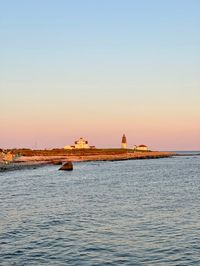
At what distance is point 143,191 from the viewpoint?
46.9m

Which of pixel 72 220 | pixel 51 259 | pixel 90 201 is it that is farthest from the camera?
pixel 90 201

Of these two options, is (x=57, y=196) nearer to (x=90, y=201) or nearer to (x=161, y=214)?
(x=90, y=201)

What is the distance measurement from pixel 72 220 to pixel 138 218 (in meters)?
4.40

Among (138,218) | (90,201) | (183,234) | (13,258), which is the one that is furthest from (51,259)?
(90,201)

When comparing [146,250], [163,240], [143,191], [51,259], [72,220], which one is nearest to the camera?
[51,259]

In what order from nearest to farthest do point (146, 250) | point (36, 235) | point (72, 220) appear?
1. point (146, 250)
2. point (36, 235)
3. point (72, 220)

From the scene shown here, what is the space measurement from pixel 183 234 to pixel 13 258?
953 cm

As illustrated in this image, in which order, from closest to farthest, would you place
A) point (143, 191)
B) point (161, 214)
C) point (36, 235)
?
point (36, 235)
point (161, 214)
point (143, 191)

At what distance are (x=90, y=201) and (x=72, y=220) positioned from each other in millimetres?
10225

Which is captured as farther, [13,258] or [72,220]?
[72,220]

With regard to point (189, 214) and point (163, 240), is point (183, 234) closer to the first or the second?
point (163, 240)

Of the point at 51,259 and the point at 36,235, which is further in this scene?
the point at 36,235

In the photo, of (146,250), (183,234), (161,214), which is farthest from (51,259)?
(161,214)

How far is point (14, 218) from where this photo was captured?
2853cm
